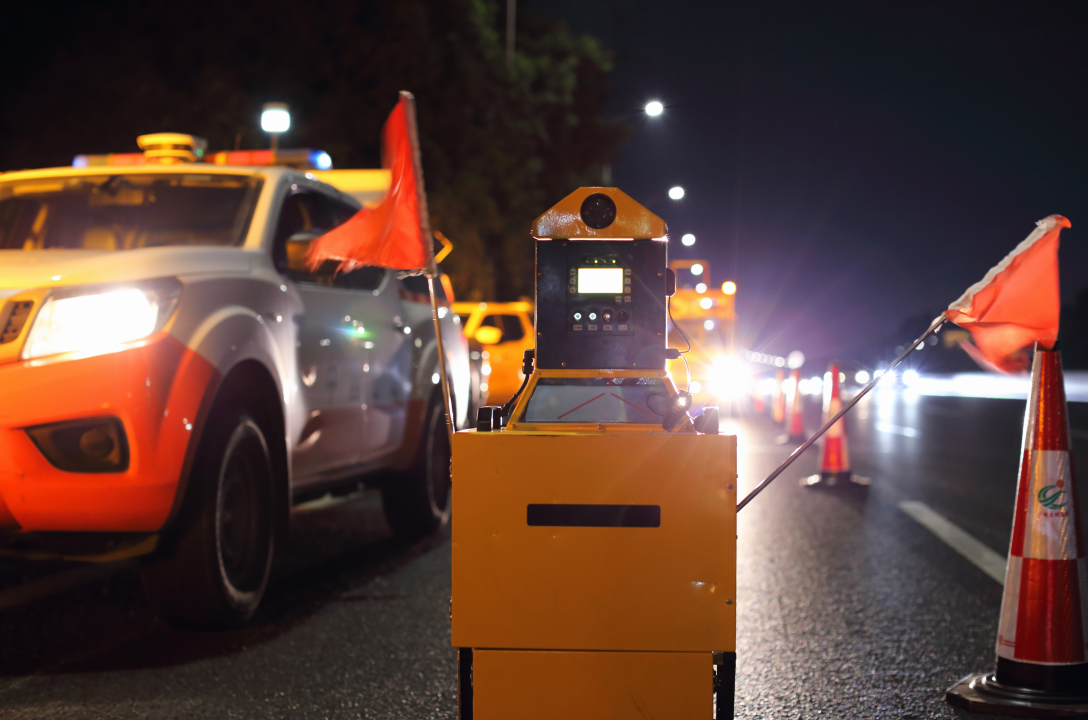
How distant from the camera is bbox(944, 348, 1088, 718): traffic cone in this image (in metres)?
4.29

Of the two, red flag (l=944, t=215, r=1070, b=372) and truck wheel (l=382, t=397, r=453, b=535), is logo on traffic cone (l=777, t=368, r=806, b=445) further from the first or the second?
red flag (l=944, t=215, r=1070, b=372)

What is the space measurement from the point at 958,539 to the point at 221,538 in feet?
17.5

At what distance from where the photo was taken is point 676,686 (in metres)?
3.45

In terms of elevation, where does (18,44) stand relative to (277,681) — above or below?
above

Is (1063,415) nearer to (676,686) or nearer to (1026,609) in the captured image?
(1026,609)

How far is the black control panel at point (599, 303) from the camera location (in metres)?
4.44

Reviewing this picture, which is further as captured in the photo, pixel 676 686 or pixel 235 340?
pixel 235 340

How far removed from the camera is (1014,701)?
A: 428cm

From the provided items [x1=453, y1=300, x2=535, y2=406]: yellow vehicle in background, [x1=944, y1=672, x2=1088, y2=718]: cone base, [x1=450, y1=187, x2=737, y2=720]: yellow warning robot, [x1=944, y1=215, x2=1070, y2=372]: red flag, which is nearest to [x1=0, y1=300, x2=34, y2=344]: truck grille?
[x1=450, y1=187, x2=737, y2=720]: yellow warning robot

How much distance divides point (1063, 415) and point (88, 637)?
4189mm

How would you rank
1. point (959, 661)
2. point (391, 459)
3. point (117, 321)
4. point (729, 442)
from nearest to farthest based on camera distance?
point (729, 442), point (117, 321), point (959, 661), point (391, 459)

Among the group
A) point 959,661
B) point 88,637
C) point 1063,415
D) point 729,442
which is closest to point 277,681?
point 88,637

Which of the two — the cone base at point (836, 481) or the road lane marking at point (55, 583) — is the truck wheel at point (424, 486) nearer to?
the road lane marking at point (55, 583)

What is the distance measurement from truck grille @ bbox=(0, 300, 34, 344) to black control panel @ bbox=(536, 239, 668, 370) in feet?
6.29
